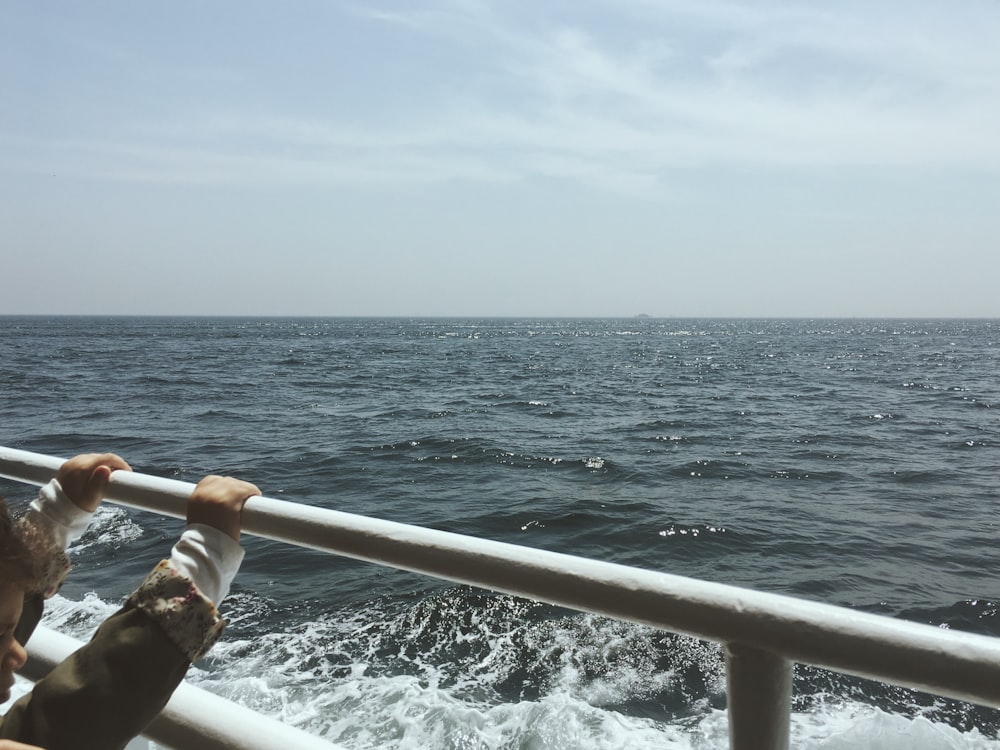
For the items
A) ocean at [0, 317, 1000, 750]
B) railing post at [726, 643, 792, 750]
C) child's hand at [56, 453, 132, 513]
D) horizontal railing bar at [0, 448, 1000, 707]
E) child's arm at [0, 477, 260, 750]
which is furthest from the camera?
ocean at [0, 317, 1000, 750]

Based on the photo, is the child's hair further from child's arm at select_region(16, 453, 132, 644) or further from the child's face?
child's arm at select_region(16, 453, 132, 644)

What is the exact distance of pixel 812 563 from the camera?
9641 millimetres

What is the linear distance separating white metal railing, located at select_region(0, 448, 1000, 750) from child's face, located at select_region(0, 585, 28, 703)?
1.29ft

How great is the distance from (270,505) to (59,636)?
2.57 ft

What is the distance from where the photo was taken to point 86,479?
1408mm

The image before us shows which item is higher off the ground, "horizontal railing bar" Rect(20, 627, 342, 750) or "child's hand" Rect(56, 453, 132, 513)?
"child's hand" Rect(56, 453, 132, 513)

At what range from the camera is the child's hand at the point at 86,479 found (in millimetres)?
1397

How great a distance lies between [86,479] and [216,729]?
560 millimetres

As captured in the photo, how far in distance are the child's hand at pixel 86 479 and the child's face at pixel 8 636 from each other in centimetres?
40

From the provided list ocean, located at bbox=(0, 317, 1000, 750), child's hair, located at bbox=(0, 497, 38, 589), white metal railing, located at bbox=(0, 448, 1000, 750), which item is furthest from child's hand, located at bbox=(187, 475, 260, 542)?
ocean, located at bbox=(0, 317, 1000, 750)

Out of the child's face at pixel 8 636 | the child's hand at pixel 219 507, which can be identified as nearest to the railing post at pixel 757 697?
the child's hand at pixel 219 507

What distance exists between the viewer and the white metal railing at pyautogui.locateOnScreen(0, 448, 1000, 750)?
0.71 meters

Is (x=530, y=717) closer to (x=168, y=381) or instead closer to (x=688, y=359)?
(x=168, y=381)

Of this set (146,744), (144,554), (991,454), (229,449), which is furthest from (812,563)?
(229,449)
